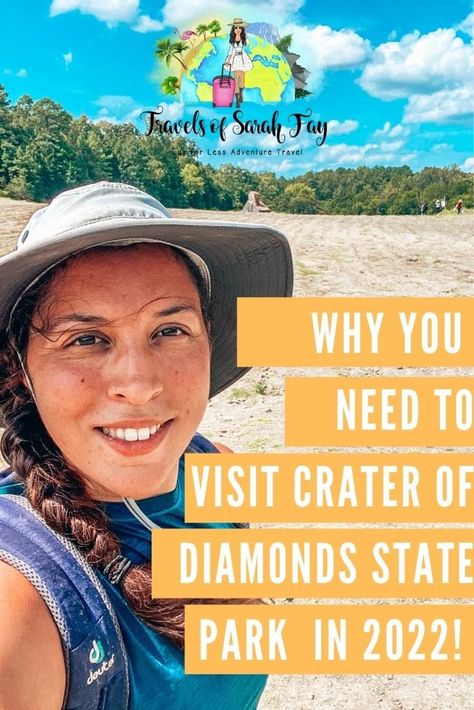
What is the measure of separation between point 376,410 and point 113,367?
1.52m

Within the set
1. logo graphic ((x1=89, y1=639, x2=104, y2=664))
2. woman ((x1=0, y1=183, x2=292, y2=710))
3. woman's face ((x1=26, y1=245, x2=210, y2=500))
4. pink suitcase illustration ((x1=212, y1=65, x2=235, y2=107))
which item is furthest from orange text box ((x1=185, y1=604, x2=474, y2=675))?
pink suitcase illustration ((x1=212, y1=65, x2=235, y2=107))

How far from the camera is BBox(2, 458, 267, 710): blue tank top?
991mm

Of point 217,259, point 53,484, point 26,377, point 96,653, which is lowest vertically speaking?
point 96,653

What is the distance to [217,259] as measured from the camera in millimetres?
1419

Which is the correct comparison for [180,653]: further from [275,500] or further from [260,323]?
[275,500]

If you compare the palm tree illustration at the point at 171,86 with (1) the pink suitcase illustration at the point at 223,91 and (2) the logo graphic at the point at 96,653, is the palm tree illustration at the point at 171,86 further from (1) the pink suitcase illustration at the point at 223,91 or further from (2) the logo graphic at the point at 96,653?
(2) the logo graphic at the point at 96,653

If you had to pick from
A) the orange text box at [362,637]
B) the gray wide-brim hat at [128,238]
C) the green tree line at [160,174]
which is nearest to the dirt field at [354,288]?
the orange text box at [362,637]

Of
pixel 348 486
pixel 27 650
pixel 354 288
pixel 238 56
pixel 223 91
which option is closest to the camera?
pixel 27 650

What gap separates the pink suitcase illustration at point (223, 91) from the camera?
27405 millimetres

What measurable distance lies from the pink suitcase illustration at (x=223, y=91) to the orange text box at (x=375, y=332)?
87.0 ft

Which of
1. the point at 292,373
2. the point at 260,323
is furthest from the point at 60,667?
the point at 292,373

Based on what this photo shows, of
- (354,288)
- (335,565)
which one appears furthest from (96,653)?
(354,288)

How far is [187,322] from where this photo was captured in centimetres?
121

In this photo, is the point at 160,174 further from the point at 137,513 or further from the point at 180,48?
the point at 137,513
